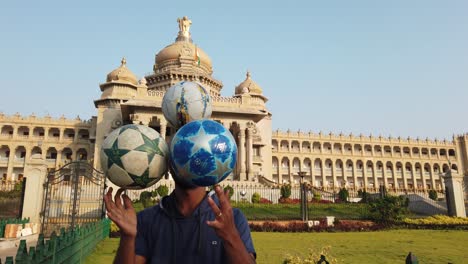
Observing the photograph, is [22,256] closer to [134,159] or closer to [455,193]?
[134,159]

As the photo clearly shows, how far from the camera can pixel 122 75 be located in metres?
39.9

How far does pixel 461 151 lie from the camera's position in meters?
61.5

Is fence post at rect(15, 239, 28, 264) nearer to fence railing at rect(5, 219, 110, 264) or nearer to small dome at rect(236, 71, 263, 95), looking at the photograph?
fence railing at rect(5, 219, 110, 264)

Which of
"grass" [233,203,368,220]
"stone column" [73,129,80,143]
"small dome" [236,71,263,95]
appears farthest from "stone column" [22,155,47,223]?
"stone column" [73,129,80,143]

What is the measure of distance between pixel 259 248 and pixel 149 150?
7.64 metres

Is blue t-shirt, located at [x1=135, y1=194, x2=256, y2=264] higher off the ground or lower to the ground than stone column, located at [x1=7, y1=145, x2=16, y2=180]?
lower

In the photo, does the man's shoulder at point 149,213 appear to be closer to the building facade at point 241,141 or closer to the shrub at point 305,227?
the shrub at point 305,227

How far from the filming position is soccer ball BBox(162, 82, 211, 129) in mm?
3596

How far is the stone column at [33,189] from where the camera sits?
44.4 ft

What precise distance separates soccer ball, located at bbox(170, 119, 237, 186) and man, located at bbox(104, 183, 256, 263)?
0.50 feet

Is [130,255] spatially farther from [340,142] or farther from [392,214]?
[340,142]

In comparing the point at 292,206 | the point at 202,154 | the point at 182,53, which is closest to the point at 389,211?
the point at 292,206

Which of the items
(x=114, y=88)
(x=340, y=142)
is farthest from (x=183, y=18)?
(x=340, y=142)

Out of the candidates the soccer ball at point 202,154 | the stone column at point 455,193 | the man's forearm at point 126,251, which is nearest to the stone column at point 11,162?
the stone column at point 455,193
